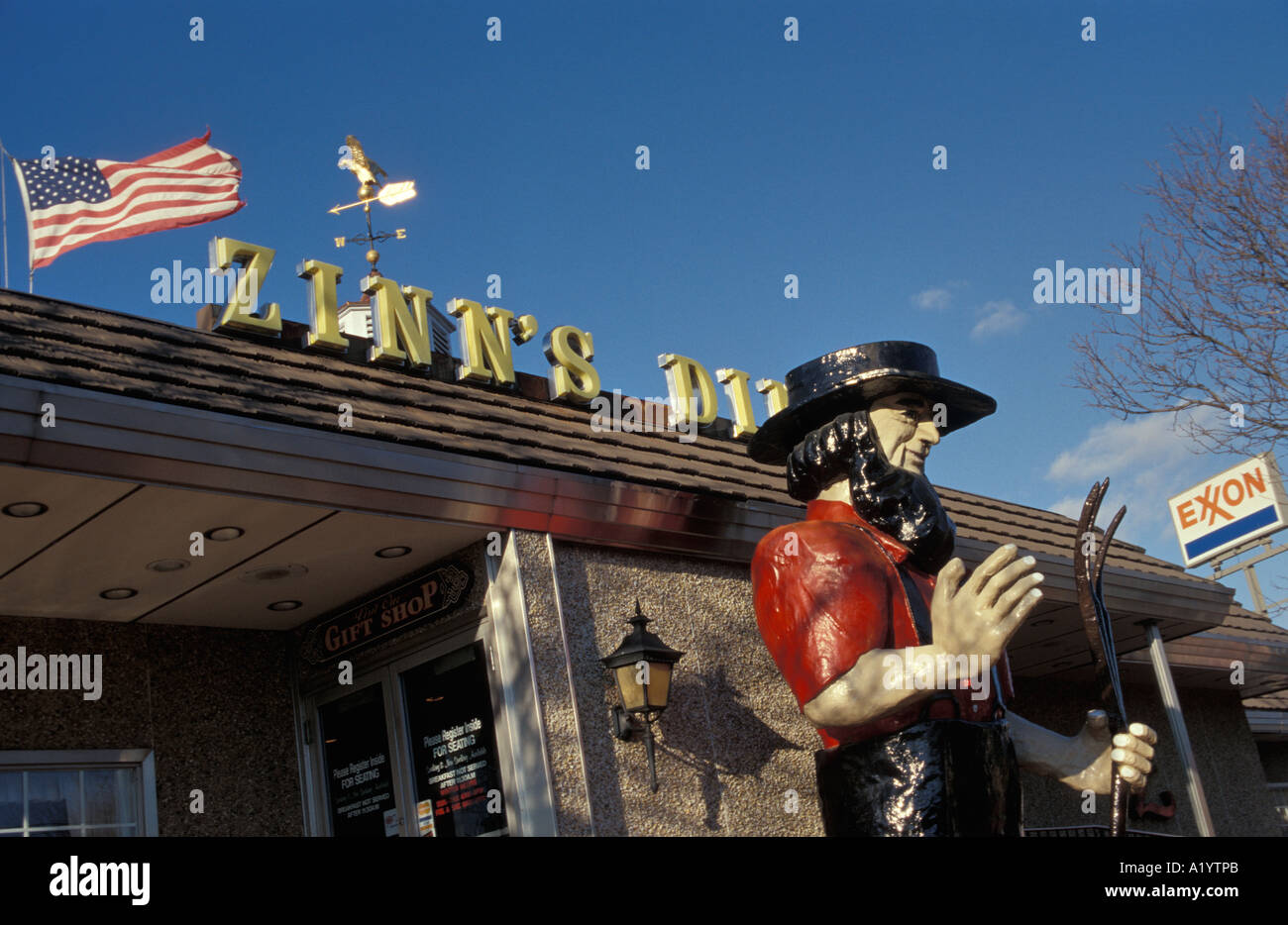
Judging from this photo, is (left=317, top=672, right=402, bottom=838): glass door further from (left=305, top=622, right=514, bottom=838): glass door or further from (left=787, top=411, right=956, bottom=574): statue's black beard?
(left=787, top=411, right=956, bottom=574): statue's black beard

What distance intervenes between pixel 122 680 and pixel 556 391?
342cm

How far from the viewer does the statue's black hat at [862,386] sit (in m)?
5.90

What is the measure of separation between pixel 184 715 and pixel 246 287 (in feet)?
8.86

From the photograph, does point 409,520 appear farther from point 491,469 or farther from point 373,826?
point 373,826

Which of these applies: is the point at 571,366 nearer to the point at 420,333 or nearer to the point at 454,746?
the point at 420,333

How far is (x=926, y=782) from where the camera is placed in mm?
4996

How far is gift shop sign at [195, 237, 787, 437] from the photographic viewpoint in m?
7.94

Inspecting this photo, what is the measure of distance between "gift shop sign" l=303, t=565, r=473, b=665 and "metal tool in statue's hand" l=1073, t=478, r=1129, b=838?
3.47m

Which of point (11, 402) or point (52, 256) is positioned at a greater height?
point (52, 256)

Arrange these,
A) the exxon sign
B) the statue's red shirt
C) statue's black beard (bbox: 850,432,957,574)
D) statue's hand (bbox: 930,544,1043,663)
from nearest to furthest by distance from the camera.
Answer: statue's hand (bbox: 930,544,1043,663), the statue's red shirt, statue's black beard (bbox: 850,432,957,574), the exxon sign

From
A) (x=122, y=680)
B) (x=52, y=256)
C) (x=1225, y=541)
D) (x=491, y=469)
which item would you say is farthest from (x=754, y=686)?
(x=1225, y=541)

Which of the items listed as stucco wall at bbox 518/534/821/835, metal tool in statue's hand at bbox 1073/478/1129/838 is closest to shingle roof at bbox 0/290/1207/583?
stucco wall at bbox 518/534/821/835

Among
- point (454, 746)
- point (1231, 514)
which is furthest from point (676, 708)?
point (1231, 514)
